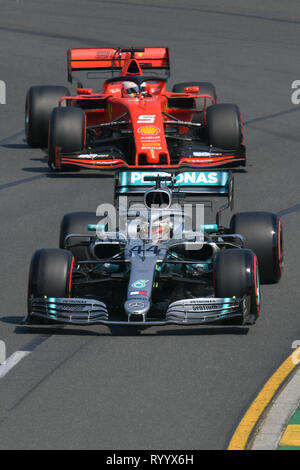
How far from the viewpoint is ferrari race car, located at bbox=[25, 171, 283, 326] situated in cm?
962

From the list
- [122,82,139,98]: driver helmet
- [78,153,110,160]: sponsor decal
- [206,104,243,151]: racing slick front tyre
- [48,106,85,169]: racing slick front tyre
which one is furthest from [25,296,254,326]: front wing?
[122,82,139,98]: driver helmet

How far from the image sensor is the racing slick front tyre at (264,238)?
11.0m

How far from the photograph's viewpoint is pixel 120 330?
32.9 ft

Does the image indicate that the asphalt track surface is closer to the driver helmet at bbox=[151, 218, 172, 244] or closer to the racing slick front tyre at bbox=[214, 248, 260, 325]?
the racing slick front tyre at bbox=[214, 248, 260, 325]

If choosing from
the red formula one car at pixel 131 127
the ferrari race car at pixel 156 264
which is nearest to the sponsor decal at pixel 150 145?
the red formula one car at pixel 131 127

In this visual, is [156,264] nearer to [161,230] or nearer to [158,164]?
[161,230]

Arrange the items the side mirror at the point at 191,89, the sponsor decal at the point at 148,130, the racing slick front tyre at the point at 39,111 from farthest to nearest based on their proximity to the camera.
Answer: the racing slick front tyre at the point at 39,111 < the side mirror at the point at 191,89 < the sponsor decal at the point at 148,130

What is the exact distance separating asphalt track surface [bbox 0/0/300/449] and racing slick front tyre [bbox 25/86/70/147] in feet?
0.82

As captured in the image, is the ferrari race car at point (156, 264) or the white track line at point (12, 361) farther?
the ferrari race car at point (156, 264)

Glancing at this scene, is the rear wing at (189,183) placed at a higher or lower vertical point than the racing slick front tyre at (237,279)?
higher

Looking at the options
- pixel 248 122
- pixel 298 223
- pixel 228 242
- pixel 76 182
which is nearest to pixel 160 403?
pixel 228 242

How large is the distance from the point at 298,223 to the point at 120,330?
15.1 feet

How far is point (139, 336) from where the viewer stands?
9.84 metres

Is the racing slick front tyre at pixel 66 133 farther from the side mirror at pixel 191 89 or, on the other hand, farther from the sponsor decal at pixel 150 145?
the side mirror at pixel 191 89
